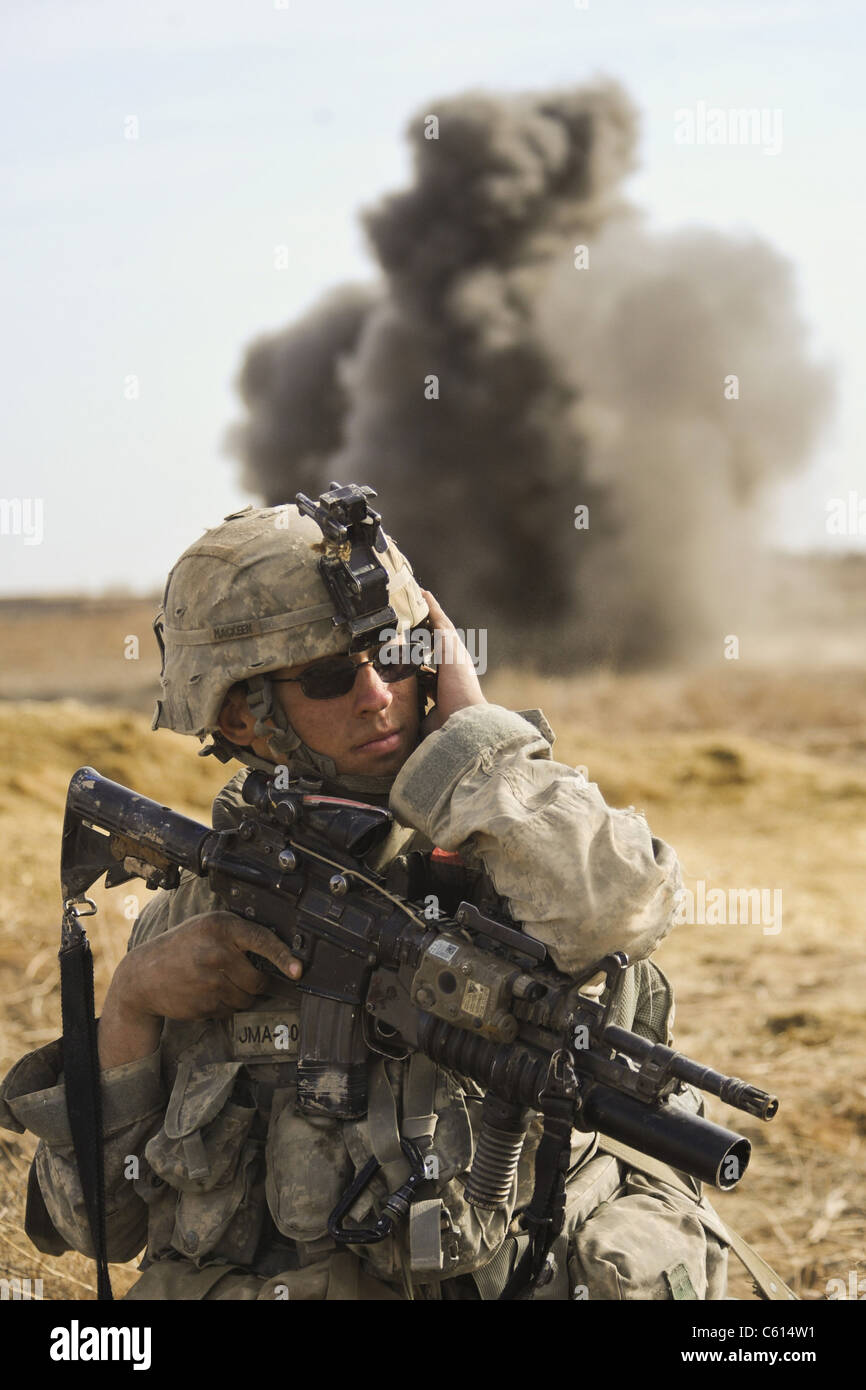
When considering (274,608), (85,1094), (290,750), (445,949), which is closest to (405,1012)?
(445,949)

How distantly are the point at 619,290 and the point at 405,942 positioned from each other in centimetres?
2603

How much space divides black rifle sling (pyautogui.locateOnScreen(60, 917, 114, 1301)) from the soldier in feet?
0.13

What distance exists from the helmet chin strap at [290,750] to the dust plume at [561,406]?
22.3 meters

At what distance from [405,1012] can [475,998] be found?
9.9 inches

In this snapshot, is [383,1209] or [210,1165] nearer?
[383,1209]

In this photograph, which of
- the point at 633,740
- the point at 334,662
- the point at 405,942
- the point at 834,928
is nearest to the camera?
the point at 405,942

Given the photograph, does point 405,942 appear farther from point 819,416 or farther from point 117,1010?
point 819,416

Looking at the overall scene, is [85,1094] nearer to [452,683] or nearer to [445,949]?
[445,949]

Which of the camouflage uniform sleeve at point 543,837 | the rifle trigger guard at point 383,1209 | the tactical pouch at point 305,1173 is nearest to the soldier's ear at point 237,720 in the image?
the camouflage uniform sleeve at point 543,837

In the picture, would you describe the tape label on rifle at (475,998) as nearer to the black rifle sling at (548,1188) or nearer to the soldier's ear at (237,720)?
the black rifle sling at (548,1188)

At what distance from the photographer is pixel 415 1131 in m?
2.99

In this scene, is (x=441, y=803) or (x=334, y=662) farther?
(x=334, y=662)
